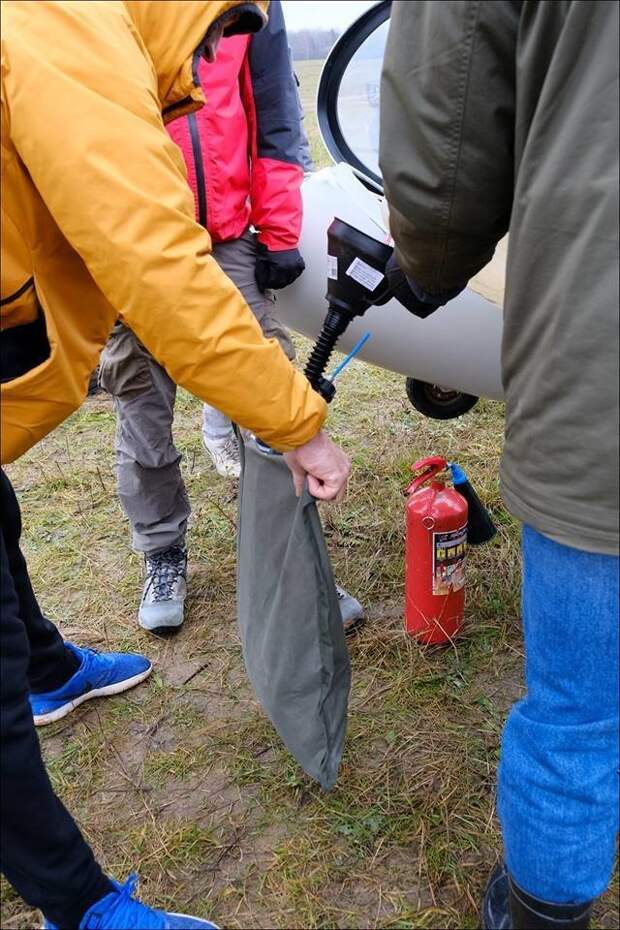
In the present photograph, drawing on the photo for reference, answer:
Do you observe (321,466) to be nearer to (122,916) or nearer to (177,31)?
(177,31)

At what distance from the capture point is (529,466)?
101 cm

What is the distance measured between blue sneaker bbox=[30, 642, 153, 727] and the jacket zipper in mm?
1285

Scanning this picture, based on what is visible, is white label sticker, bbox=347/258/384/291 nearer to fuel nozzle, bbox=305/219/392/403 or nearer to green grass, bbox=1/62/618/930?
fuel nozzle, bbox=305/219/392/403

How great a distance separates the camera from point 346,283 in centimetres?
171

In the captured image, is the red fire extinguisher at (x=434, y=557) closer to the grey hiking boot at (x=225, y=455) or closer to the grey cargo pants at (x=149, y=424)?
the grey cargo pants at (x=149, y=424)

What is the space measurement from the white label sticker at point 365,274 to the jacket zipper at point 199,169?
713 millimetres

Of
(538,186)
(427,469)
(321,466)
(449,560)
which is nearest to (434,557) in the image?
(449,560)

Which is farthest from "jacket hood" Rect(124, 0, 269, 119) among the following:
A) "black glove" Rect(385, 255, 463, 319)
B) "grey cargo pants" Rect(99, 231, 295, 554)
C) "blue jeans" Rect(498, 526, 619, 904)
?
"grey cargo pants" Rect(99, 231, 295, 554)

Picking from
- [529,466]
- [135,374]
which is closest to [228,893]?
[529,466]

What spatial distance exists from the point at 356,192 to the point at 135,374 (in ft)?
3.05

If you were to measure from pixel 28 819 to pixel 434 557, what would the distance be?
4.04 ft

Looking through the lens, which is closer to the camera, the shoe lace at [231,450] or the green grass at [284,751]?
the green grass at [284,751]

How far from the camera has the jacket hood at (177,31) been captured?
1114 millimetres

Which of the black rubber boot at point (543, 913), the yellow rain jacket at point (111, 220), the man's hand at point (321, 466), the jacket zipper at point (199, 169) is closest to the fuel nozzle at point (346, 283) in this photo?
the man's hand at point (321, 466)
